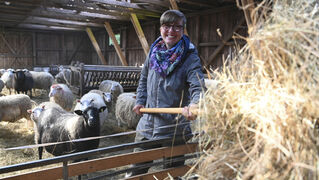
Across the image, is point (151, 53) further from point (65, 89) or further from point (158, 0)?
point (158, 0)

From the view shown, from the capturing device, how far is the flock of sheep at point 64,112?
3.35 m

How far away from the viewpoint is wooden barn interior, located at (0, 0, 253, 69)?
8844 millimetres

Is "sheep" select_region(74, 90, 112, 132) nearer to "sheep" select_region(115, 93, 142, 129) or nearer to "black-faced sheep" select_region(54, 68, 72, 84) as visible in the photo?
"sheep" select_region(115, 93, 142, 129)

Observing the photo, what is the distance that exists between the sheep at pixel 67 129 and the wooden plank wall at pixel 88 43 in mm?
6960

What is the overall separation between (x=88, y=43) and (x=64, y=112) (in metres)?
17.1

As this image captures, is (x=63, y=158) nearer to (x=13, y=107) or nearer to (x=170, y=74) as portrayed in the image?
(x=170, y=74)

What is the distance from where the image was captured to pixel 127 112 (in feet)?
18.2

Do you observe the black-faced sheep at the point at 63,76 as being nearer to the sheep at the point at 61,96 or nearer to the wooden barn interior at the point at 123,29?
the wooden barn interior at the point at 123,29

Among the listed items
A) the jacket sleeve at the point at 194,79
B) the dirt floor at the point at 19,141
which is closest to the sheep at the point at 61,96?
the dirt floor at the point at 19,141

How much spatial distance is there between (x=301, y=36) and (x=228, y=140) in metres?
0.55

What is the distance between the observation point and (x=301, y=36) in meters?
0.90

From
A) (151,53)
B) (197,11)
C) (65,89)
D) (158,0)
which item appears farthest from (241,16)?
(151,53)

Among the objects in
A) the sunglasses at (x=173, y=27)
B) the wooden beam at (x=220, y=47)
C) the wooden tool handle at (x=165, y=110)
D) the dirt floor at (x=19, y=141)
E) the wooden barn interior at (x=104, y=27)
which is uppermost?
the wooden barn interior at (x=104, y=27)

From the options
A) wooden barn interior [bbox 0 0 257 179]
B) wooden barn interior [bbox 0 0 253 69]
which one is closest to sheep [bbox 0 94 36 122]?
wooden barn interior [bbox 0 0 257 179]
